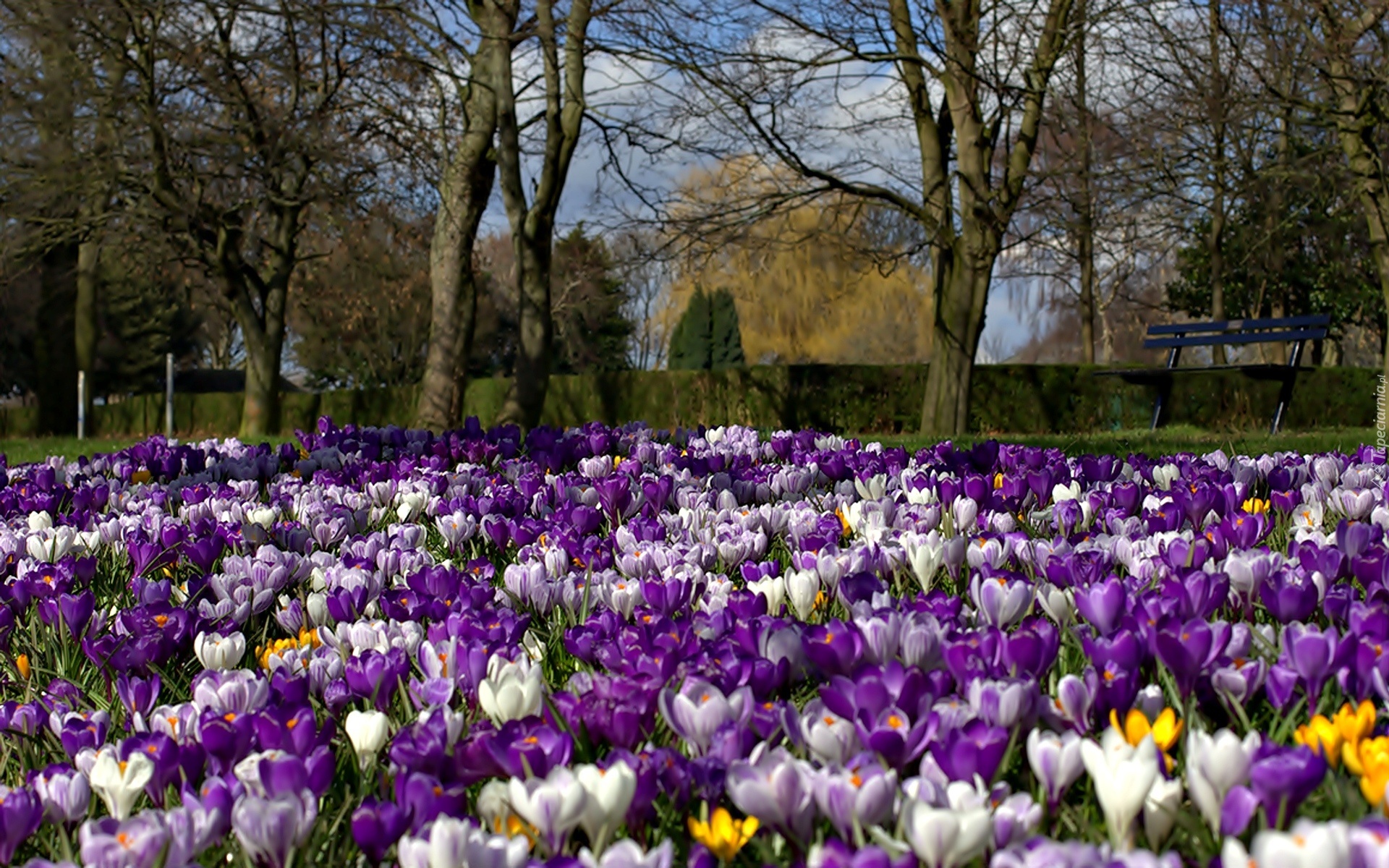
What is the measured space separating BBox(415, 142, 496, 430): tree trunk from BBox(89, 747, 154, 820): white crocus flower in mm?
11453

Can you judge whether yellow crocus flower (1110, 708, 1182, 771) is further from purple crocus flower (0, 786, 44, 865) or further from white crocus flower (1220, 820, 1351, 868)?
purple crocus flower (0, 786, 44, 865)

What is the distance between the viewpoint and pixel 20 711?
2.00 m

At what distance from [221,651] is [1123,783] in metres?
1.66

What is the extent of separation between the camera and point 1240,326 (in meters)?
13.0

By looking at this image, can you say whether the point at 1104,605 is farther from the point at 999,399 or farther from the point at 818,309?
the point at 818,309

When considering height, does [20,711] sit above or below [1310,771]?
below

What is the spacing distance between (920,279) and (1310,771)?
43.0 m

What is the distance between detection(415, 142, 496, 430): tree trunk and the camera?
13211mm

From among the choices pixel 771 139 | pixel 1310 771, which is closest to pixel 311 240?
pixel 771 139

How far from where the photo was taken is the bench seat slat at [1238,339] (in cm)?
1209

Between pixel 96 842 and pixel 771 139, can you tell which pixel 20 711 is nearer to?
pixel 96 842

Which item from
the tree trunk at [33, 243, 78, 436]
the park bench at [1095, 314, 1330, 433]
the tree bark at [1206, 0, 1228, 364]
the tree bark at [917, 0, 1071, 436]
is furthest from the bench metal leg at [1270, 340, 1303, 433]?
the tree trunk at [33, 243, 78, 436]

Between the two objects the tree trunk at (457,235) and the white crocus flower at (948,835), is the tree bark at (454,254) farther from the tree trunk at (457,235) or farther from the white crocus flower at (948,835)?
the white crocus flower at (948,835)

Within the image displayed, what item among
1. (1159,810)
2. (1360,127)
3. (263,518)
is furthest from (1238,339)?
(1159,810)
